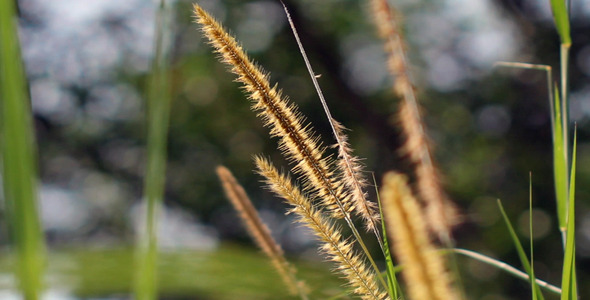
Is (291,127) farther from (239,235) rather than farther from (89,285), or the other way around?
(239,235)

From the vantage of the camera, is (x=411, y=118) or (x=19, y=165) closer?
(x=19, y=165)

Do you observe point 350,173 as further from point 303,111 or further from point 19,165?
point 303,111

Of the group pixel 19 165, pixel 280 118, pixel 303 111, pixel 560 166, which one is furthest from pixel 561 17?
pixel 303 111

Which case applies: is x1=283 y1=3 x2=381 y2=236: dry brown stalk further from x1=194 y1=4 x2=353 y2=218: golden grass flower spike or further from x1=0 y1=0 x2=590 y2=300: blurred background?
x1=0 y1=0 x2=590 y2=300: blurred background

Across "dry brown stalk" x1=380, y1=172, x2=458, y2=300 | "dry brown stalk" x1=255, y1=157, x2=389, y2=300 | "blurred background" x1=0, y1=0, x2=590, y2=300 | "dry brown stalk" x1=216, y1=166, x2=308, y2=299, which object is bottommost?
"blurred background" x1=0, y1=0, x2=590, y2=300

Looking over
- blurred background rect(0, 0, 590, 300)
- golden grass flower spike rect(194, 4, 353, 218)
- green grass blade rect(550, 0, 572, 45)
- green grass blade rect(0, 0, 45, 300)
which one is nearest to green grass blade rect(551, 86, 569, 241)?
green grass blade rect(550, 0, 572, 45)

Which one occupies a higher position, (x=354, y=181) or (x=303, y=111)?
(x=354, y=181)
